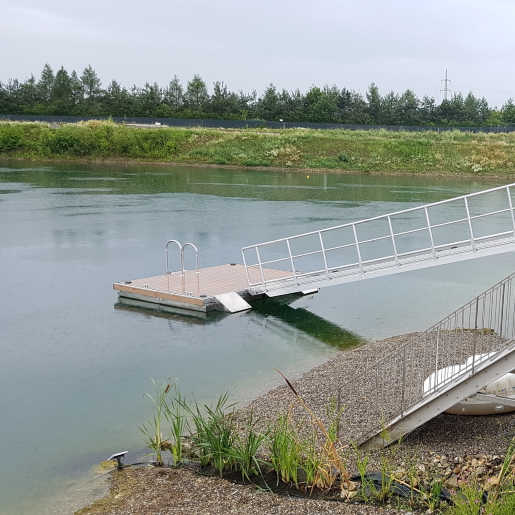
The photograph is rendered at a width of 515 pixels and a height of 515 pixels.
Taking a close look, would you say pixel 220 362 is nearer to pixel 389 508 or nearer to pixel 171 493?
pixel 171 493

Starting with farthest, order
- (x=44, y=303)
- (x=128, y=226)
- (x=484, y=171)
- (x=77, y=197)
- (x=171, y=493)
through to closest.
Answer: (x=484, y=171) < (x=77, y=197) < (x=128, y=226) < (x=44, y=303) < (x=171, y=493)

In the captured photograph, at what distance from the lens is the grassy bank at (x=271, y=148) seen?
59.7 m

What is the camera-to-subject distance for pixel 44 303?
16.7 m

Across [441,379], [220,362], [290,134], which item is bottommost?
[220,362]

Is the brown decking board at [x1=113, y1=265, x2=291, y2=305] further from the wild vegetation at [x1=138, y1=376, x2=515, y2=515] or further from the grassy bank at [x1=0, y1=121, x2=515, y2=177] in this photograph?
the grassy bank at [x1=0, y1=121, x2=515, y2=177]

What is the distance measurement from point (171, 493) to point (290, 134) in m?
60.8

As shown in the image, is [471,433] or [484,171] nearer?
[471,433]

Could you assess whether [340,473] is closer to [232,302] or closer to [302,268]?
[232,302]

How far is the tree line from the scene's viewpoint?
312 ft

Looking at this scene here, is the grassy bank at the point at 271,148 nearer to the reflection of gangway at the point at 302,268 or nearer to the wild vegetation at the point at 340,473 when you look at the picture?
the reflection of gangway at the point at 302,268

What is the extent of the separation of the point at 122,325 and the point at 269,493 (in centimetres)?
870

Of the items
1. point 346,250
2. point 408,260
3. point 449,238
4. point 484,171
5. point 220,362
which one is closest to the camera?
point 220,362

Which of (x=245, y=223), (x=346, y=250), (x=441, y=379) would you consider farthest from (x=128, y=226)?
(x=441, y=379)

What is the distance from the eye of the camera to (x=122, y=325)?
15.3 metres
